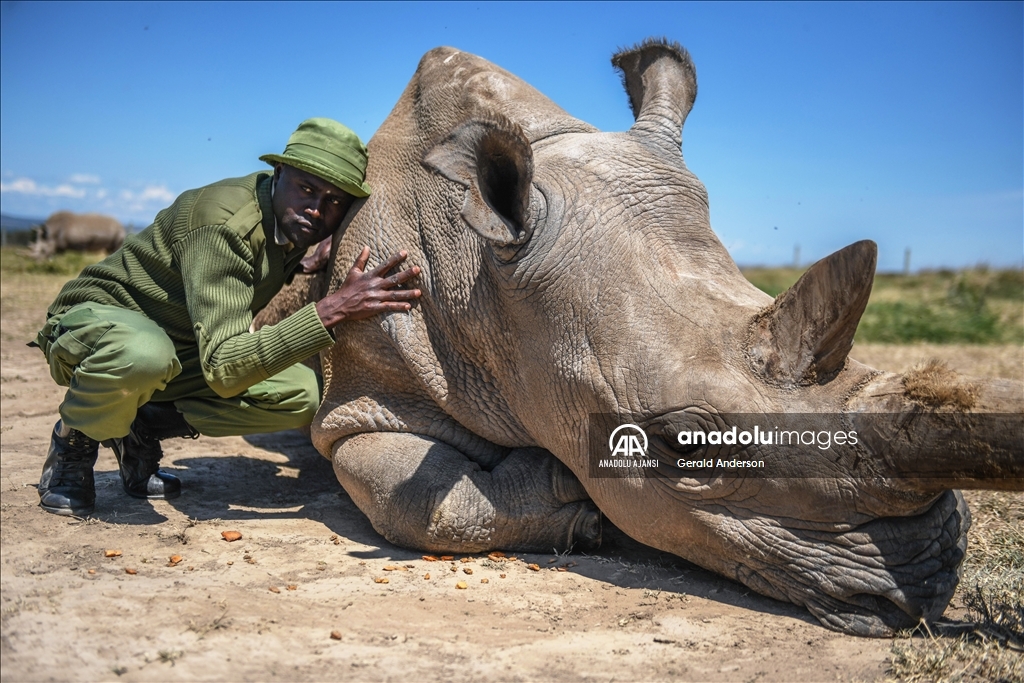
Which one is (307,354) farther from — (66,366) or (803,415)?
(803,415)

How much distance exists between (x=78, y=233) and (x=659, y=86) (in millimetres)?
23556

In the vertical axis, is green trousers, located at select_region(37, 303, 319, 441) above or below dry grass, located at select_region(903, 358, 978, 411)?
below

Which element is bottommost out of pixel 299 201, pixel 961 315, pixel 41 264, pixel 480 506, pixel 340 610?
pixel 340 610

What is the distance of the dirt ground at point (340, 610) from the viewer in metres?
2.67

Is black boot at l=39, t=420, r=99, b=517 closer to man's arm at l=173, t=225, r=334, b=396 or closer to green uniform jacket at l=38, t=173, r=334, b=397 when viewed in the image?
green uniform jacket at l=38, t=173, r=334, b=397

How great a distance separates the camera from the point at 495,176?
12.2 ft

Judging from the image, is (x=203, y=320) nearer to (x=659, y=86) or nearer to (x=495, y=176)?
(x=495, y=176)

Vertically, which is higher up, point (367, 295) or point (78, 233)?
point (78, 233)

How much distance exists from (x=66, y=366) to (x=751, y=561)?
10.2ft

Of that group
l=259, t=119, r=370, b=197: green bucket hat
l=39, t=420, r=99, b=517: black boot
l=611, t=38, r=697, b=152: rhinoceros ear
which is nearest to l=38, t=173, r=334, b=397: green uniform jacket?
l=259, t=119, r=370, b=197: green bucket hat

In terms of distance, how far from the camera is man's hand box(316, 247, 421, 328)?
13.4 feet

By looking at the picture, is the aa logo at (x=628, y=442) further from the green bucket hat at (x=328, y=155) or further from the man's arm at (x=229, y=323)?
the green bucket hat at (x=328, y=155)

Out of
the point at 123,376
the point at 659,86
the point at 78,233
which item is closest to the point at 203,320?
the point at 123,376

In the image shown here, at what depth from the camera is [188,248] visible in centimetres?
395
